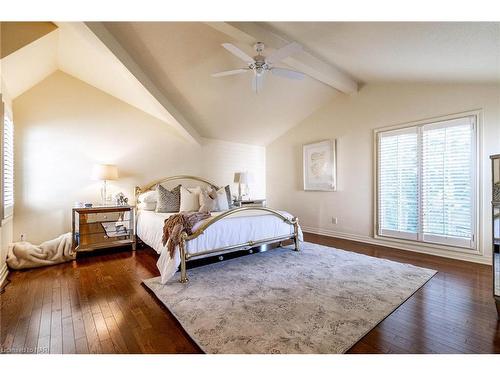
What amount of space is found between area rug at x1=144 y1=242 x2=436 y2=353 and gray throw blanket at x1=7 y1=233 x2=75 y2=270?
1.80m

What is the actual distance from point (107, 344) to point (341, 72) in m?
4.86

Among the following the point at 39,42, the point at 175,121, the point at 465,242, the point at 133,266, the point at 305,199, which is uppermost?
the point at 39,42

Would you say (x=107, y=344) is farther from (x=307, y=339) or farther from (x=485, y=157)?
(x=485, y=157)

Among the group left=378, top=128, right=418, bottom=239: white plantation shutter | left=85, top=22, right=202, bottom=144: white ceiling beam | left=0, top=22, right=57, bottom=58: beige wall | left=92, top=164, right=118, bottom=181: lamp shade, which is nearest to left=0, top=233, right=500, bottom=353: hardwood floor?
left=378, top=128, right=418, bottom=239: white plantation shutter

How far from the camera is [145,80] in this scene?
3777 millimetres

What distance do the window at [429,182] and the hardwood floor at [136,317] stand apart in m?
0.73

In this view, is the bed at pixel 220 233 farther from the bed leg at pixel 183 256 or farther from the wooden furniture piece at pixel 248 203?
the wooden furniture piece at pixel 248 203

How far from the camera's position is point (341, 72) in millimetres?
4230

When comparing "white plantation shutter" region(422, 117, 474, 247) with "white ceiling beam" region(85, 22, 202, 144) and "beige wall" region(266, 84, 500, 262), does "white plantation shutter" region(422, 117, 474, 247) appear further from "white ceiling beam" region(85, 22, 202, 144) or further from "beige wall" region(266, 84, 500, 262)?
"white ceiling beam" region(85, 22, 202, 144)

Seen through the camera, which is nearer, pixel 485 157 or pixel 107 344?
pixel 107 344

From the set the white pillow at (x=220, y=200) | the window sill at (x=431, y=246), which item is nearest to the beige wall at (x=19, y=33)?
the white pillow at (x=220, y=200)

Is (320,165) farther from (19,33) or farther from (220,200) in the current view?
(19,33)

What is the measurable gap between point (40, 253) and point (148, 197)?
180cm
